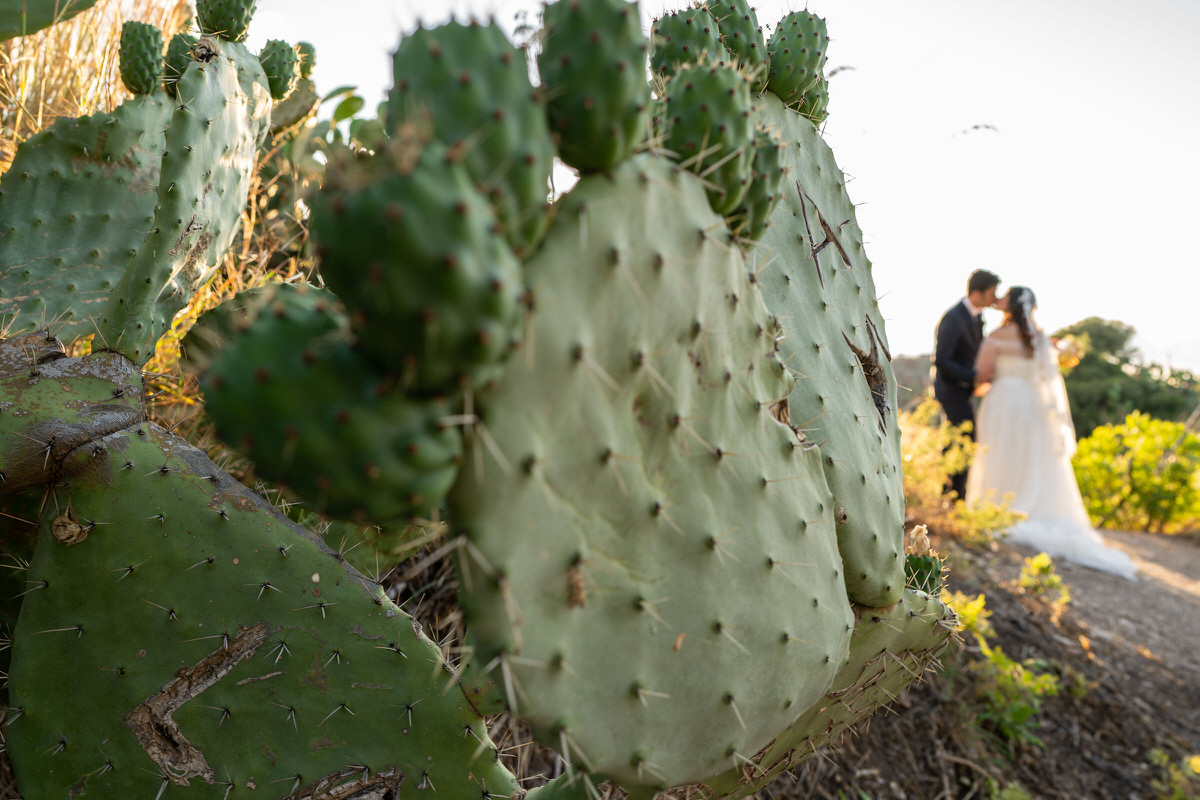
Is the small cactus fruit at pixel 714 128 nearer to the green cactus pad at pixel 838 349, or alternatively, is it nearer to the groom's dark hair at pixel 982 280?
the green cactus pad at pixel 838 349

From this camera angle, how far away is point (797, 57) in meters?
1.41

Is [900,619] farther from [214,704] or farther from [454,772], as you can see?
[214,704]

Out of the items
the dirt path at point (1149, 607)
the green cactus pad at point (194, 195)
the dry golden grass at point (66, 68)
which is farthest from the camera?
the dirt path at point (1149, 607)

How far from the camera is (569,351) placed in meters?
0.67

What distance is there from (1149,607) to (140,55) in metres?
5.77

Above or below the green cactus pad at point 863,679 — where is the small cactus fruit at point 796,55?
above

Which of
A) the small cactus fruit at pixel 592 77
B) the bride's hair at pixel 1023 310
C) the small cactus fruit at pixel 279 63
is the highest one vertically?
the bride's hair at pixel 1023 310

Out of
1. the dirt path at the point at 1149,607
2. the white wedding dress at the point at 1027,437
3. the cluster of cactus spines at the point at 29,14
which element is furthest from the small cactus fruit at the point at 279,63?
the white wedding dress at the point at 1027,437

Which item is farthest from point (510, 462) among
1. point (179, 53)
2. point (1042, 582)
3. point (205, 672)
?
point (1042, 582)

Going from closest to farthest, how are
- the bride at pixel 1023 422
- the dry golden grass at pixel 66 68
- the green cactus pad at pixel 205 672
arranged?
the green cactus pad at pixel 205 672 < the dry golden grass at pixel 66 68 < the bride at pixel 1023 422

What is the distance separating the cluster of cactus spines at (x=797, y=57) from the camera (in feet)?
4.62

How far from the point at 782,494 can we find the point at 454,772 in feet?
2.18

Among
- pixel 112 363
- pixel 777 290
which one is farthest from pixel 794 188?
pixel 112 363

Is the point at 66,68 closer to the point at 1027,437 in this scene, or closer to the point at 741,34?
the point at 741,34
